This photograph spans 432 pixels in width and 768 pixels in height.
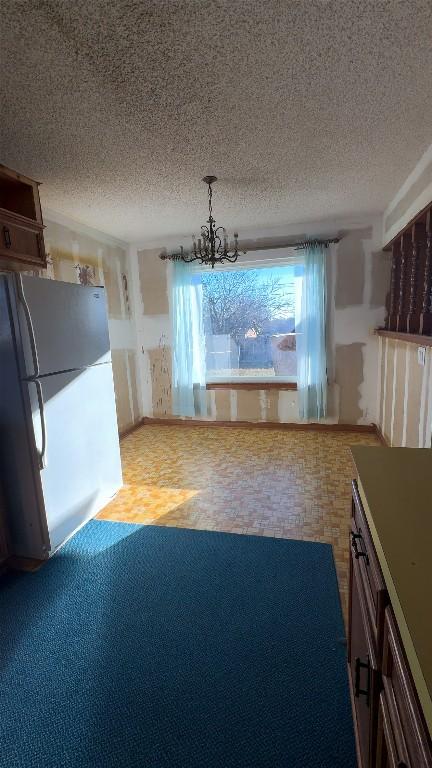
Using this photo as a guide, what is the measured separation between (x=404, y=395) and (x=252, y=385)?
1.92m

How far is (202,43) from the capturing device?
1.39 meters

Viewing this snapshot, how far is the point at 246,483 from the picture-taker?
3096 mm

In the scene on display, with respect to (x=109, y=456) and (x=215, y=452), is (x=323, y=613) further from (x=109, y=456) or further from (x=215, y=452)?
(x=215, y=452)

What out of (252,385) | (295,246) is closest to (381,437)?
(252,385)

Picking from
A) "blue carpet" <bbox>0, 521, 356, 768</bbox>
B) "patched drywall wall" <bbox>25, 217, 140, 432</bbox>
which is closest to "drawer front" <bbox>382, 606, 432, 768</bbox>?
"blue carpet" <bbox>0, 521, 356, 768</bbox>

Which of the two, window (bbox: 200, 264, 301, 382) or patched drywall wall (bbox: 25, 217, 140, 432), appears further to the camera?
window (bbox: 200, 264, 301, 382)

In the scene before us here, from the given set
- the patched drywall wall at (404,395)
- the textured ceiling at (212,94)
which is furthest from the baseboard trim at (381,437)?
the textured ceiling at (212,94)

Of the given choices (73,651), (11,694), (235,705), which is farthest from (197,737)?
(11,694)

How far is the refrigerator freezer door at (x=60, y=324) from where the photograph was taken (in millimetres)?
2003

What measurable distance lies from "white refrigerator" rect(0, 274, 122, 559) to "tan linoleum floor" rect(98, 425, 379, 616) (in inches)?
18.9

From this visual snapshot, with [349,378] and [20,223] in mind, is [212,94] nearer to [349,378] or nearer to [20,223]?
[20,223]

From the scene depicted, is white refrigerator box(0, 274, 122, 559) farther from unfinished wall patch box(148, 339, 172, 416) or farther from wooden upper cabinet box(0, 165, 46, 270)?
unfinished wall patch box(148, 339, 172, 416)

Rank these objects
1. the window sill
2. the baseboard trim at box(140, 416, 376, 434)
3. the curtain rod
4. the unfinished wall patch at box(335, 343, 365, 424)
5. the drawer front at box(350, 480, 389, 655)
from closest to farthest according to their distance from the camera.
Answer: the drawer front at box(350, 480, 389, 655)
the curtain rod
the unfinished wall patch at box(335, 343, 365, 424)
the baseboard trim at box(140, 416, 376, 434)
the window sill

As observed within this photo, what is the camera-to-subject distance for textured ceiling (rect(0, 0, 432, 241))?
1.29 m
